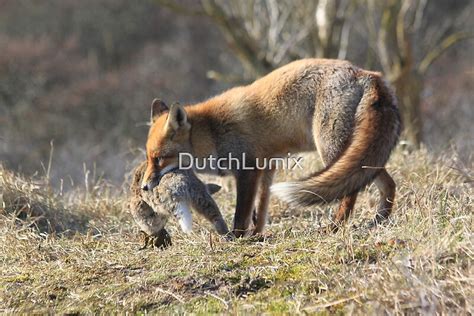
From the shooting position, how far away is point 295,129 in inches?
252

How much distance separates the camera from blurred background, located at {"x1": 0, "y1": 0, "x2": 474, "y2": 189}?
42.7 feet

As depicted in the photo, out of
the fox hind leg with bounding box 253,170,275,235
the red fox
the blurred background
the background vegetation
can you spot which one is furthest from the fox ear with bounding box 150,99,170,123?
the blurred background

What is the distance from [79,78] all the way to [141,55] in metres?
3.06

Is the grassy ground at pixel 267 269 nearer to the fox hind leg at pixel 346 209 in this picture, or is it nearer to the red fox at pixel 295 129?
the fox hind leg at pixel 346 209

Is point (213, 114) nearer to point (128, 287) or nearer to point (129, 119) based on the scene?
point (128, 287)

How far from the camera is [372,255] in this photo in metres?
4.38

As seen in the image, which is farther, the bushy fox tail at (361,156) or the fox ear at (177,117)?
the fox ear at (177,117)

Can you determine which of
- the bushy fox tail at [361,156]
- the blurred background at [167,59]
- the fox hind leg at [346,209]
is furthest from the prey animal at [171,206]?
the blurred background at [167,59]

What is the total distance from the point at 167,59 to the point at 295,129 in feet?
60.0

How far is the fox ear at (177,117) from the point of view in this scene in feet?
21.0

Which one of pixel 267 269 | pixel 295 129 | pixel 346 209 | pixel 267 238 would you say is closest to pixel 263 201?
pixel 295 129

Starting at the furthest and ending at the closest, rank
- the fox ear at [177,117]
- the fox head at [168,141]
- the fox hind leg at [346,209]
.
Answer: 1. the fox ear at [177,117]
2. the fox head at [168,141]
3. the fox hind leg at [346,209]

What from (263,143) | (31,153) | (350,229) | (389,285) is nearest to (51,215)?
(263,143)

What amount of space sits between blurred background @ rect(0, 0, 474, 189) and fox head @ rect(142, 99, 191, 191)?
2751 mm
